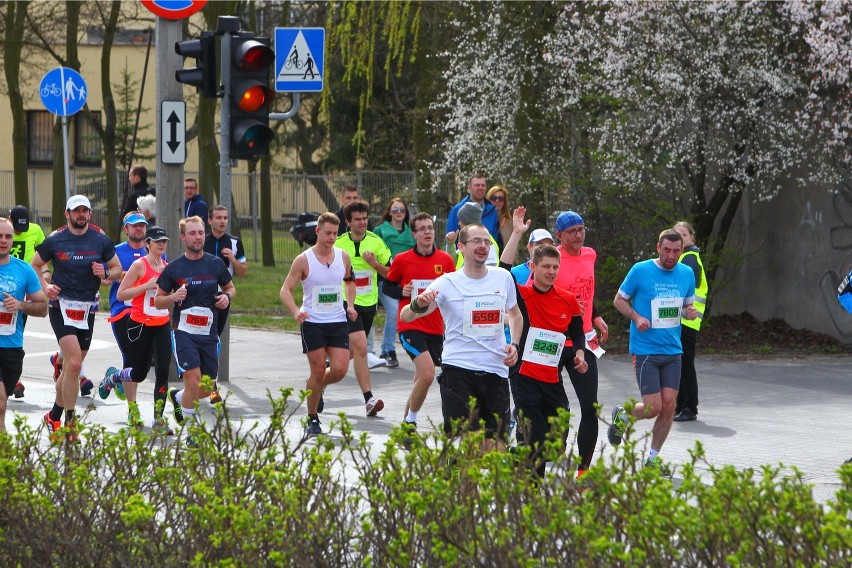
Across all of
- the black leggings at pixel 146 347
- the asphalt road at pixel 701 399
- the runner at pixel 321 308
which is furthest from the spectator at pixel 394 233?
the black leggings at pixel 146 347

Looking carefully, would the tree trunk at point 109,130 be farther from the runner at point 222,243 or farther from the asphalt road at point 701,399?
the runner at point 222,243

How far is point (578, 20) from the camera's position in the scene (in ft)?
58.1

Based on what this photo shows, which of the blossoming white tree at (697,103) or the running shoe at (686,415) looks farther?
the blossoming white tree at (697,103)

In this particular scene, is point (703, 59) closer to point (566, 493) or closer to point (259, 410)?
point (259, 410)

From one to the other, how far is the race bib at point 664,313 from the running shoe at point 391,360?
6211 mm

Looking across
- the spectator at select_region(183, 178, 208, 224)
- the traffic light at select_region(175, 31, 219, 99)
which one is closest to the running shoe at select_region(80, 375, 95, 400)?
the traffic light at select_region(175, 31, 219, 99)

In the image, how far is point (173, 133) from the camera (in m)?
13.4

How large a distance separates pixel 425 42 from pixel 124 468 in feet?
67.5

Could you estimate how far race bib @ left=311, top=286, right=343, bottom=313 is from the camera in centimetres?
1110

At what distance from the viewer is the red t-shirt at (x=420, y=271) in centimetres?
1109

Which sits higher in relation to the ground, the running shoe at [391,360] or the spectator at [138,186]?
the spectator at [138,186]

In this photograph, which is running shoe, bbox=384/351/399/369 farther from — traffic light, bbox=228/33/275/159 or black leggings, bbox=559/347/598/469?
black leggings, bbox=559/347/598/469

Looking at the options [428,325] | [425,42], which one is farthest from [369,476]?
[425,42]

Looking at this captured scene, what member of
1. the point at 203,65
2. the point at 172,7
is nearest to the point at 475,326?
the point at 203,65
